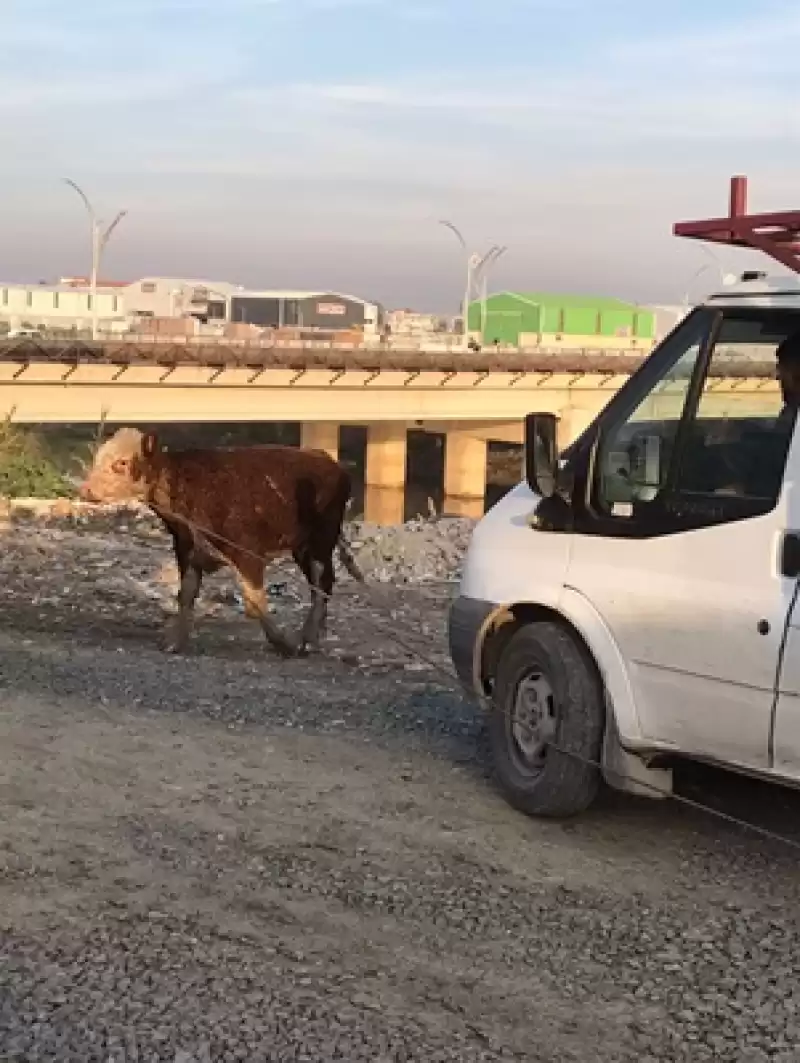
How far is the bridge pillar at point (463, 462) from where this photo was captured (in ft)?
194

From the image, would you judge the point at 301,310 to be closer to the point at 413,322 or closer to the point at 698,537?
the point at 413,322

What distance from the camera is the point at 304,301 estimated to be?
4793 inches

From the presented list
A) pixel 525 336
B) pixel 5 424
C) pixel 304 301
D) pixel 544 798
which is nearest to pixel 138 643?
pixel 544 798

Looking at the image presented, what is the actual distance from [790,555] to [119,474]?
742cm

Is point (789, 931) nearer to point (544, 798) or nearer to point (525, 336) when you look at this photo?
point (544, 798)

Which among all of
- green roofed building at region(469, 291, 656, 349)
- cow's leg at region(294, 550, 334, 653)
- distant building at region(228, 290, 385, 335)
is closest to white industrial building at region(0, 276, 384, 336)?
distant building at region(228, 290, 385, 335)

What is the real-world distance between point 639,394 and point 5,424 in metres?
25.3

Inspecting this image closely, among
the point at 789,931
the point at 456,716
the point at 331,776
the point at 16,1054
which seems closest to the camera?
the point at 16,1054

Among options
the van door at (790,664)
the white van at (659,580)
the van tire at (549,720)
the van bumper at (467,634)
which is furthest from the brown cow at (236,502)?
the van door at (790,664)

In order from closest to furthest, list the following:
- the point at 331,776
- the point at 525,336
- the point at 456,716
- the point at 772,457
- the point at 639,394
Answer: the point at 772,457 < the point at 639,394 < the point at 331,776 < the point at 456,716 < the point at 525,336

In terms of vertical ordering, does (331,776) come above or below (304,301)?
below

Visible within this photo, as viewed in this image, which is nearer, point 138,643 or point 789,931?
point 789,931

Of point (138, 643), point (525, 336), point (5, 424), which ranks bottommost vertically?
point (138, 643)

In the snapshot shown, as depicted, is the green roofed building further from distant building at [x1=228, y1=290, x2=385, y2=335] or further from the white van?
the white van
